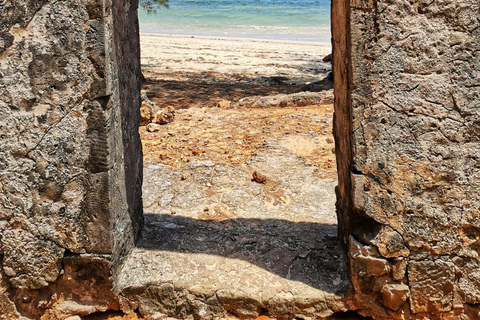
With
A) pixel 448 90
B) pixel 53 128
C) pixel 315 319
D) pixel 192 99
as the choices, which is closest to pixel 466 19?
pixel 448 90

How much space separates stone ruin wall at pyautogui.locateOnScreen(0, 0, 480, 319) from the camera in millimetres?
2156

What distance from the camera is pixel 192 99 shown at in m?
7.79

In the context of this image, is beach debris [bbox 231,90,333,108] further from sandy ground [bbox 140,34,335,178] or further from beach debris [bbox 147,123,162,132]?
beach debris [bbox 147,123,162,132]

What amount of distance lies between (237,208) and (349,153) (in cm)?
149

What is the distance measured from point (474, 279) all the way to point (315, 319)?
2.73 feet

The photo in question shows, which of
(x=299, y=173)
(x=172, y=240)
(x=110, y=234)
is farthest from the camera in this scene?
(x=299, y=173)

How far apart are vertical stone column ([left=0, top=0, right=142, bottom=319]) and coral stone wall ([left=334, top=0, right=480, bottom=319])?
1.20 m

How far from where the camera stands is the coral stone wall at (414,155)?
212 cm

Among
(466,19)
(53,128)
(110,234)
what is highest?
(466,19)

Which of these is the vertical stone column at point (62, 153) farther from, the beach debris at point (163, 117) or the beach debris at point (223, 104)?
the beach debris at point (223, 104)

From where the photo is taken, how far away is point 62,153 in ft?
7.77

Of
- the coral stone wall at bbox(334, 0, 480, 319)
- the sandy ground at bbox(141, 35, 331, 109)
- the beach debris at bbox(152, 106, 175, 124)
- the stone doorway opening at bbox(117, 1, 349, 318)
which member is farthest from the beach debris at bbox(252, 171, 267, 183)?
the sandy ground at bbox(141, 35, 331, 109)

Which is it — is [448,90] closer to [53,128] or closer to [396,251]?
[396,251]

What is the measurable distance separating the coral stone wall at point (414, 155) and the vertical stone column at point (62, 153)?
1200mm
